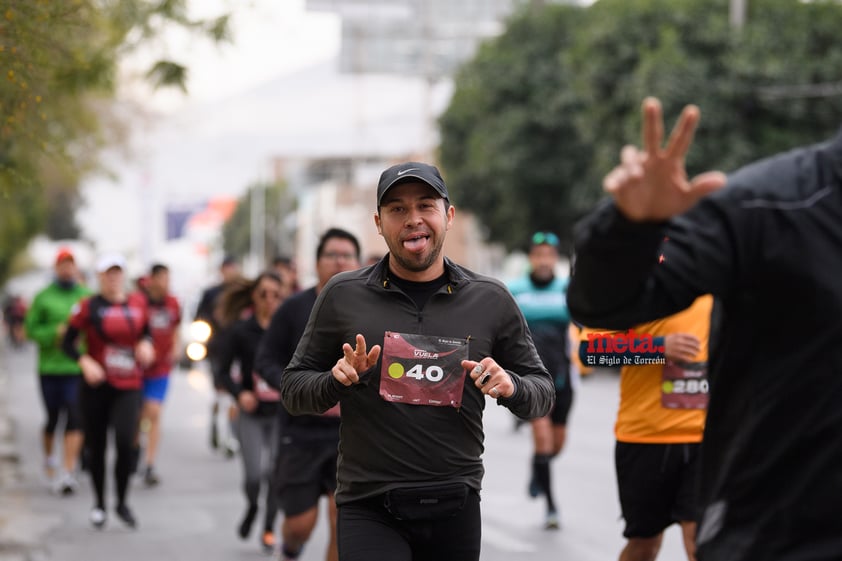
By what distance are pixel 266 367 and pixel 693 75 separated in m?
21.6

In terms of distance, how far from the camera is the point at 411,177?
4.49 m

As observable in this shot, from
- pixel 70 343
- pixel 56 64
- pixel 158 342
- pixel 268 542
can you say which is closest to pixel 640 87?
pixel 158 342

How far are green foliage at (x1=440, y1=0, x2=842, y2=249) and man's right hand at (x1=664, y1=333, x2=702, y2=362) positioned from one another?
69.6ft

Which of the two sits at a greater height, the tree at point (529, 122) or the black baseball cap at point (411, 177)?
the tree at point (529, 122)

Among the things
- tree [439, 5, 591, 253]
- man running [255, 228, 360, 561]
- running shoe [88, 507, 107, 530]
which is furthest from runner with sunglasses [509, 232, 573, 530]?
tree [439, 5, 591, 253]

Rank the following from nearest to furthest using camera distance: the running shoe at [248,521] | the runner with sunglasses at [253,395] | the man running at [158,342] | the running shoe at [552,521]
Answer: the runner with sunglasses at [253,395] → the running shoe at [248,521] → the running shoe at [552,521] → the man running at [158,342]

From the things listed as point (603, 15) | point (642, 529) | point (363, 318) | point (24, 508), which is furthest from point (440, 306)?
point (603, 15)

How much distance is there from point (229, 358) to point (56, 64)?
2339 mm

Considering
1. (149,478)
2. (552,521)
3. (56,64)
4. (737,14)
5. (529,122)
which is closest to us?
(56,64)

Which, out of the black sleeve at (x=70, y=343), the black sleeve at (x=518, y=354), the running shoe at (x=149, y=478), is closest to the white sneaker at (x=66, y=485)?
the running shoe at (x=149, y=478)

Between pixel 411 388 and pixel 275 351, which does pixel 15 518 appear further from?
pixel 411 388

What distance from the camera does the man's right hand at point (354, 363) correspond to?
13.9 ft

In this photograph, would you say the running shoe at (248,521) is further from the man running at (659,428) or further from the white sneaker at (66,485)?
the man running at (659,428)

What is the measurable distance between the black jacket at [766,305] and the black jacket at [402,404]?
5.26ft
